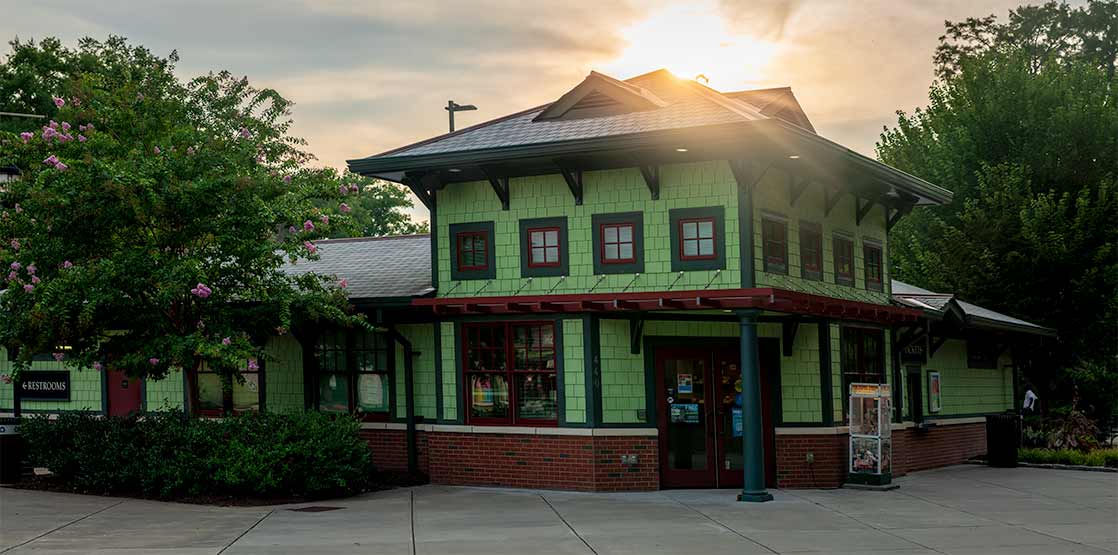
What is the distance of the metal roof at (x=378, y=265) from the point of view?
67.9 feet

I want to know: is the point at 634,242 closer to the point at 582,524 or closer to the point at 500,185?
the point at 500,185

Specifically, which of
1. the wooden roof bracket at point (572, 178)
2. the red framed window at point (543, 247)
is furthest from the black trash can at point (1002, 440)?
the wooden roof bracket at point (572, 178)

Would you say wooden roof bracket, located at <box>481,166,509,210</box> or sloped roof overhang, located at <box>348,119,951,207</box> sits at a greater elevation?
sloped roof overhang, located at <box>348,119,951,207</box>

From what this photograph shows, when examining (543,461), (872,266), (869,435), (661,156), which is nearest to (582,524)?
(543,461)

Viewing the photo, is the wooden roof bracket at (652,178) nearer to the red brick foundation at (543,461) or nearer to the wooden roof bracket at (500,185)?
the wooden roof bracket at (500,185)

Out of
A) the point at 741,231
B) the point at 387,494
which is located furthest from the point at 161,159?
the point at 741,231

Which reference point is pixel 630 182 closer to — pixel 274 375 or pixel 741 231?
pixel 741 231

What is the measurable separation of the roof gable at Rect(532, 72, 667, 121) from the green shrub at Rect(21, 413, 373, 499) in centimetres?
638

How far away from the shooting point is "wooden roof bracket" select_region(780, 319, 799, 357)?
64.7ft

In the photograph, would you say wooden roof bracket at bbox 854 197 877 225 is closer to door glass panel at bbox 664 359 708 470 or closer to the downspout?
door glass panel at bbox 664 359 708 470

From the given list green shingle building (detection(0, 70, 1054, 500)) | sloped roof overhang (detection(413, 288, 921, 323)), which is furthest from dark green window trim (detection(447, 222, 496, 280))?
sloped roof overhang (detection(413, 288, 921, 323))

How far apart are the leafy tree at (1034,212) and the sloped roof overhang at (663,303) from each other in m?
13.5

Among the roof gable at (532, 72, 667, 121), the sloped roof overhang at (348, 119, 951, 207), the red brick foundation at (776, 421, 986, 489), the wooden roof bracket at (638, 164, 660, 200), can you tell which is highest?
the roof gable at (532, 72, 667, 121)

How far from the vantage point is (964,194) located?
3597 cm
